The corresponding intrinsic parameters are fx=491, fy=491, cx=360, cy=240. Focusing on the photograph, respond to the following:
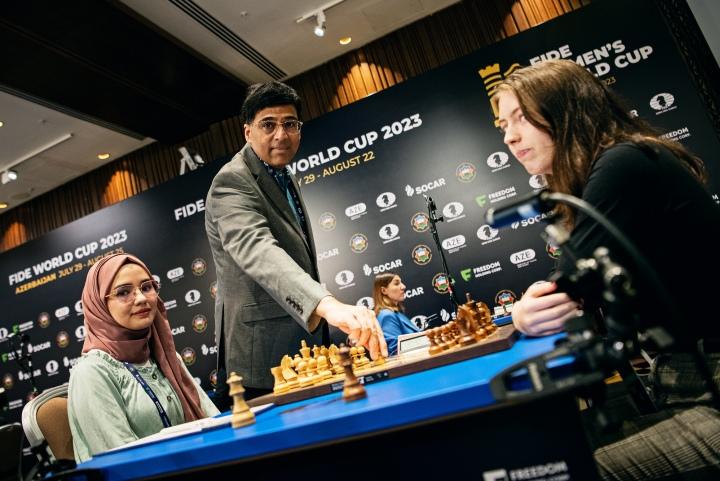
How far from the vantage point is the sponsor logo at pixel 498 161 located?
17.4 ft

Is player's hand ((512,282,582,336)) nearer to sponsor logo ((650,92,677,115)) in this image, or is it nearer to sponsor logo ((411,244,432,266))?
sponsor logo ((411,244,432,266))

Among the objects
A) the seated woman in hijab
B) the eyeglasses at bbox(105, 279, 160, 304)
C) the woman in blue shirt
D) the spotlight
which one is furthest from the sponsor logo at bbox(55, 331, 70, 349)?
the eyeglasses at bbox(105, 279, 160, 304)

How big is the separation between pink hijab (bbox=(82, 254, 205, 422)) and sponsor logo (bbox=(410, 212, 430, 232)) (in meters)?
3.56

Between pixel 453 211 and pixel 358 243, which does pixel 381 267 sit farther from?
pixel 453 211

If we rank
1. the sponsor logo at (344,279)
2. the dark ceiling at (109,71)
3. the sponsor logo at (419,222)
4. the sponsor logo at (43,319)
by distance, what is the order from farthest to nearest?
the sponsor logo at (43,319), the sponsor logo at (344,279), the sponsor logo at (419,222), the dark ceiling at (109,71)

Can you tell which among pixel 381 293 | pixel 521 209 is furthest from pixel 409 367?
pixel 381 293

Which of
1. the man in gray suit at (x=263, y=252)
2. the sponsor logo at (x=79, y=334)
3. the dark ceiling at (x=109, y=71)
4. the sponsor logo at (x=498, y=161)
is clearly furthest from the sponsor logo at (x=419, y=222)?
the sponsor logo at (x=79, y=334)

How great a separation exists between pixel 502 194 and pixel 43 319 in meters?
6.83

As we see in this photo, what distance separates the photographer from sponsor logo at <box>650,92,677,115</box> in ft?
16.0

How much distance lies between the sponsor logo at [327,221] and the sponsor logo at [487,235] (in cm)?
168

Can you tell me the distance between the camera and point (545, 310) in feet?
3.84

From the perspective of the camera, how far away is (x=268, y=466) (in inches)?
40.5

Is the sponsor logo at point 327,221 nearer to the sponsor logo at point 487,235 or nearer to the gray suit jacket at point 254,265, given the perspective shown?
the sponsor logo at point 487,235

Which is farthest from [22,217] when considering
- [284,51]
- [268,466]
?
[268,466]
